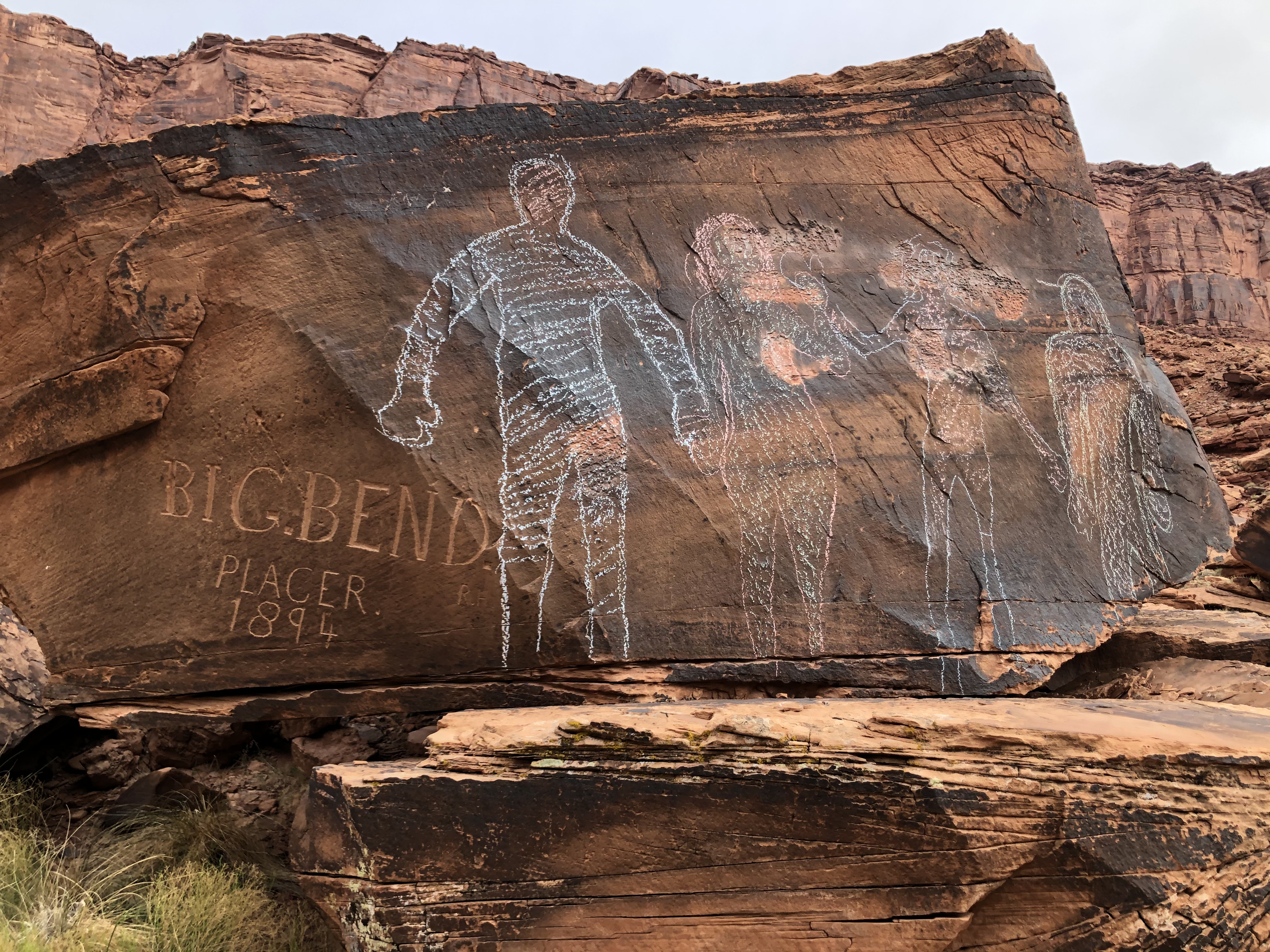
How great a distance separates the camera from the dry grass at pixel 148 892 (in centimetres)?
298

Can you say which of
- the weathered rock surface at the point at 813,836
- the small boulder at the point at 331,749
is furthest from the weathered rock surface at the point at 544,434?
the small boulder at the point at 331,749

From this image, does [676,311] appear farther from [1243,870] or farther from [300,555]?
[1243,870]

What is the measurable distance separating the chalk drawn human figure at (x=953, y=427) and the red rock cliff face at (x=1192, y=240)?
17068mm

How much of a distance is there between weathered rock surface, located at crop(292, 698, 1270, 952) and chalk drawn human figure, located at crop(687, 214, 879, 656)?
89 cm

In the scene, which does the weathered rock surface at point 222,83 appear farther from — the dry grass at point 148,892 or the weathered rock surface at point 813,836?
the weathered rock surface at point 813,836

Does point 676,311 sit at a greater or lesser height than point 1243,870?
greater

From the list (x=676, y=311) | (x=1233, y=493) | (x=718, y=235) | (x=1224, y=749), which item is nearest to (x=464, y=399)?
(x=676, y=311)

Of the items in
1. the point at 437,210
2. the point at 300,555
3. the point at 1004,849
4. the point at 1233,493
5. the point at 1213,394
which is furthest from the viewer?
the point at 1213,394

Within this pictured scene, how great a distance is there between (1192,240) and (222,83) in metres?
20.0

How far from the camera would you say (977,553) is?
11.8ft

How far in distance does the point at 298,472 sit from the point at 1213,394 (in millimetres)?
12263

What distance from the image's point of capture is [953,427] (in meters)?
3.81

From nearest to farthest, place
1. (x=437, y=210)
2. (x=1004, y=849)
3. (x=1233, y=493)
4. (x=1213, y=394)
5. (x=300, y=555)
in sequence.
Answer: (x=1004, y=849)
(x=300, y=555)
(x=437, y=210)
(x=1233, y=493)
(x=1213, y=394)

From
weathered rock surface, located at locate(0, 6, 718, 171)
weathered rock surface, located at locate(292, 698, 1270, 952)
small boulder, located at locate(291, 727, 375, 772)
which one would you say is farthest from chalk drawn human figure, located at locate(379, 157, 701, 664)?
weathered rock surface, located at locate(0, 6, 718, 171)
